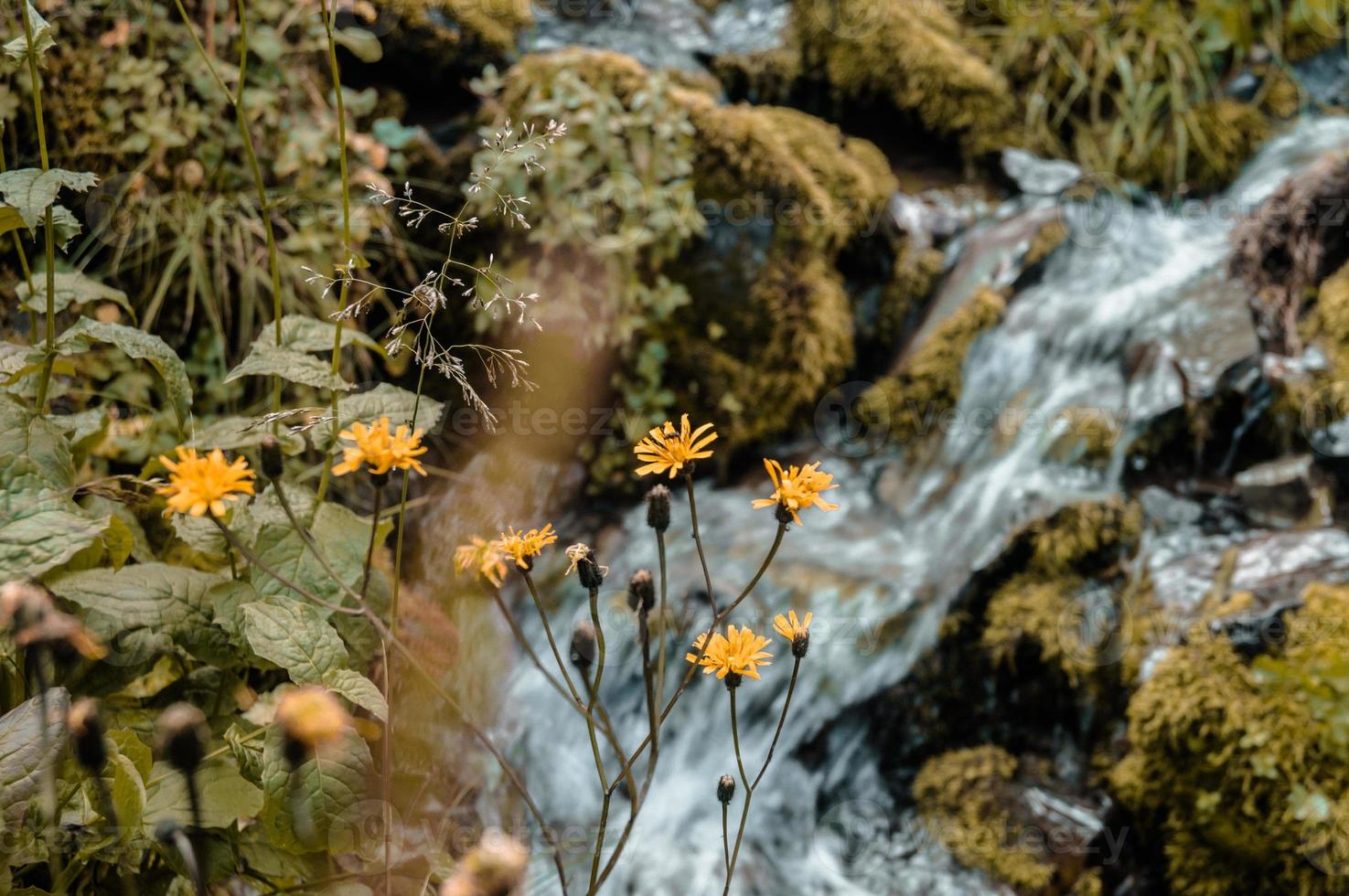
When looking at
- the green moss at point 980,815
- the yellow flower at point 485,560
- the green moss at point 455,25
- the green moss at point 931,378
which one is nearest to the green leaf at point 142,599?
the yellow flower at point 485,560

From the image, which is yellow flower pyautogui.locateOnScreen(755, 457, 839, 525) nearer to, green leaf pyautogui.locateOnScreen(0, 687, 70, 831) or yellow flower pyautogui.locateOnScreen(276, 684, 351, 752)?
yellow flower pyautogui.locateOnScreen(276, 684, 351, 752)

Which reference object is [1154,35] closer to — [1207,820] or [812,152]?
[812,152]

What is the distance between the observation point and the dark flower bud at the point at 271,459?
1019 mm

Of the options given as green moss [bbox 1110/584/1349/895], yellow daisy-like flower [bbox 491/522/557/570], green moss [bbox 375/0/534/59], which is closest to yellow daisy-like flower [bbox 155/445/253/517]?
yellow daisy-like flower [bbox 491/522/557/570]

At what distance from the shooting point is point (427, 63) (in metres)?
3.70

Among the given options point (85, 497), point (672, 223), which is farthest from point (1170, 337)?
point (85, 497)

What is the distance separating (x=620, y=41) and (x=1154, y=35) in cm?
273

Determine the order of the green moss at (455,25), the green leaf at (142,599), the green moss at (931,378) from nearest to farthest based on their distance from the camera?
1. the green leaf at (142,599)
2. the green moss at (931,378)
3. the green moss at (455,25)

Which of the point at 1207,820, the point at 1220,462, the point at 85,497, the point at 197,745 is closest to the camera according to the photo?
the point at 197,745

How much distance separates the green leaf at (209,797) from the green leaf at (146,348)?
537 mm

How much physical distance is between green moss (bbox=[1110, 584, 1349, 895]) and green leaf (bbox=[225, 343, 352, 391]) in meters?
2.24

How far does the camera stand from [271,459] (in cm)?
104

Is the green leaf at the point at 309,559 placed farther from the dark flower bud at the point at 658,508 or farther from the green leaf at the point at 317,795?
the dark flower bud at the point at 658,508

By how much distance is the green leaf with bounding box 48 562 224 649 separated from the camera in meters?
1.32
